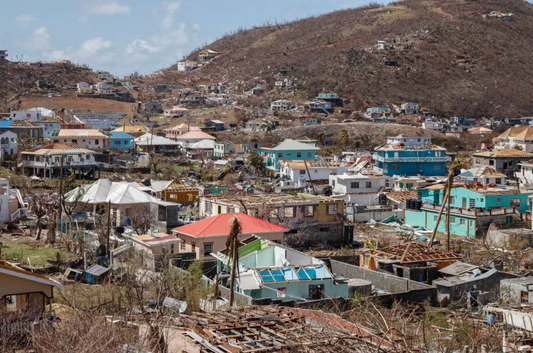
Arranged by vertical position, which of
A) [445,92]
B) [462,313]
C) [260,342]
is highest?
[445,92]

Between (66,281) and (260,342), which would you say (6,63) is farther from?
(260,342)

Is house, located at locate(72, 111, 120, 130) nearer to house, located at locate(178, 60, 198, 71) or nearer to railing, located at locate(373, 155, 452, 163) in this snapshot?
railing, located at locate(373, 155, 452, 163)

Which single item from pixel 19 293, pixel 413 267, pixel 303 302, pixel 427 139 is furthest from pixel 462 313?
pixel 427 139

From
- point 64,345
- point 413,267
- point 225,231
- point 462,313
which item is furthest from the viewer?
point 225,231

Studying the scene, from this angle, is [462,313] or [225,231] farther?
[225,231]

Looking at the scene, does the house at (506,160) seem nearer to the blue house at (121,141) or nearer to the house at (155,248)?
the blue house at (121,141)

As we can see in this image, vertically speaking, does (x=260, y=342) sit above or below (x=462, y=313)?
above

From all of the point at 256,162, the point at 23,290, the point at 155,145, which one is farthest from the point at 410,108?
the point at 23,290

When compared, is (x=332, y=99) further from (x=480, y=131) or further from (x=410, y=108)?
(x=480, y=131)
